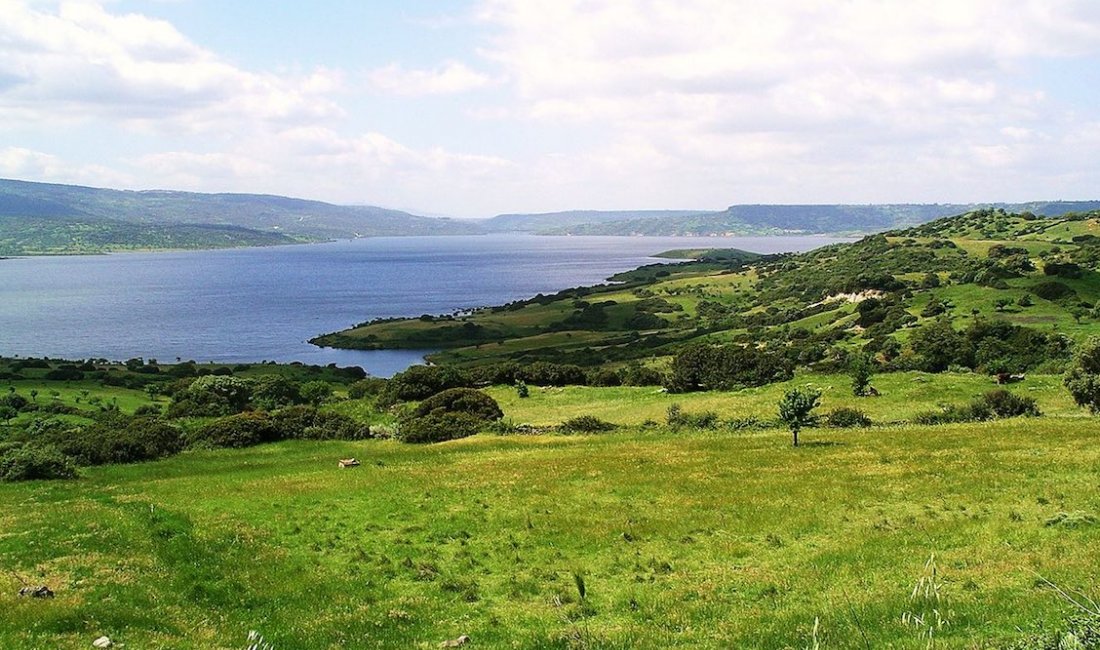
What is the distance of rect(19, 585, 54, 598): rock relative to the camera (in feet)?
52.0

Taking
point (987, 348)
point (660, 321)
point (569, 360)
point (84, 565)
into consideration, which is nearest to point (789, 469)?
point (84, 565)

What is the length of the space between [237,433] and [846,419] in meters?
40.7

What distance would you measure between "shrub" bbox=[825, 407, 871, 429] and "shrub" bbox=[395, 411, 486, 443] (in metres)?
24.0

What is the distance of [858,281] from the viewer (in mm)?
155375

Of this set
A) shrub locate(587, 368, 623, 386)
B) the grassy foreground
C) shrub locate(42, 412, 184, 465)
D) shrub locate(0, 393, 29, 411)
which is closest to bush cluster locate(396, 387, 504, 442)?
the grassy foreground

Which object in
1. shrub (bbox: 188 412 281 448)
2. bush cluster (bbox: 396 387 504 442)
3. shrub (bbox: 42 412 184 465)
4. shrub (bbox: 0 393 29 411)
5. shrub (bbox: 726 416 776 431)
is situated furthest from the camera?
shrub (bbox: 0 393 29 411)

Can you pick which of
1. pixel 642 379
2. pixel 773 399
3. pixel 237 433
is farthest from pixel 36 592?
pixel 642 379

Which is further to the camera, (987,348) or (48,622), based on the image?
(987,348)

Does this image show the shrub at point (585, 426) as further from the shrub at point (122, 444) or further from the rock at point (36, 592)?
the rock at point (36, 592)

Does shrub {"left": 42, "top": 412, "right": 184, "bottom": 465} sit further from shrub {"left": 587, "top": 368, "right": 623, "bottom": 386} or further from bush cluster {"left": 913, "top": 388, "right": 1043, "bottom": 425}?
bush cluster {"left": 913, "top": 388, "right": 1043, "bottom": 425}

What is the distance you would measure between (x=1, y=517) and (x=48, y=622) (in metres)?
13.7

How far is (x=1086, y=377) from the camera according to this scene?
143ft

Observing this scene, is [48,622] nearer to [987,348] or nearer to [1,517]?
[1,517]

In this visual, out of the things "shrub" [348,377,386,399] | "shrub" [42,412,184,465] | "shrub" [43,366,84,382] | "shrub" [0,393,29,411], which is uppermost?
"shrub" [42,412,184,465]
